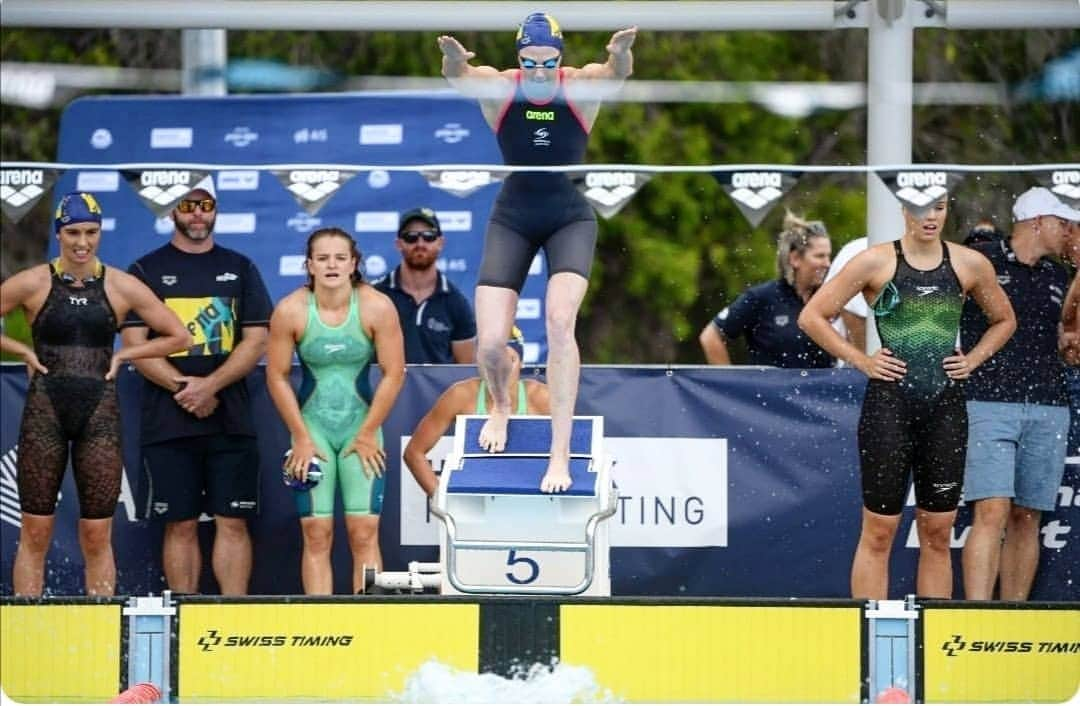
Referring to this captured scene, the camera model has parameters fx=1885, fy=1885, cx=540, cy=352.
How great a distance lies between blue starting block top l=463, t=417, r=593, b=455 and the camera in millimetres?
8180

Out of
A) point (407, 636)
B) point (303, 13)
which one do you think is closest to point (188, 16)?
point (303, 13)

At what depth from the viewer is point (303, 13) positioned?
10.1 metres

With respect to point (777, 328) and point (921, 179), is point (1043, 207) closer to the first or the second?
point (921, 179)

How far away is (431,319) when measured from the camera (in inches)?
381

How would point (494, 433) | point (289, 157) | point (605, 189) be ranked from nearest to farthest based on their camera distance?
point (494, 433) < point (605, 189) < point (289, 157)

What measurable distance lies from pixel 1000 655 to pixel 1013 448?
78.2 inches

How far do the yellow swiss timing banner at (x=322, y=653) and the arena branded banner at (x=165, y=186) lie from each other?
2.21 meters

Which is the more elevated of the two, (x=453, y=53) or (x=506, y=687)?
(x=453, y=53)


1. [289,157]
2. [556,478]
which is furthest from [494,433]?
[289,157]

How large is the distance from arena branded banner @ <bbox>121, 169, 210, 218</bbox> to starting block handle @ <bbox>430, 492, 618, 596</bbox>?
187 centimetres

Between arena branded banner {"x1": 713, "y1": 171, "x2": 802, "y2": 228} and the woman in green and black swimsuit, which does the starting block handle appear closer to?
the woman in green and black swimsuit

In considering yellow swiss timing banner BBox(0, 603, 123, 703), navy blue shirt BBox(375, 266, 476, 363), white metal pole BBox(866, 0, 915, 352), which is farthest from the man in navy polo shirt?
yellow swiss timing banner BBox(0, 603, 123, 703)

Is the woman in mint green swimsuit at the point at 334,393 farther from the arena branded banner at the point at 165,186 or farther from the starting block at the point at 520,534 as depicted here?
the starting block at the point at 520,534

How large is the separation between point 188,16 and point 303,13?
23.9 inches
